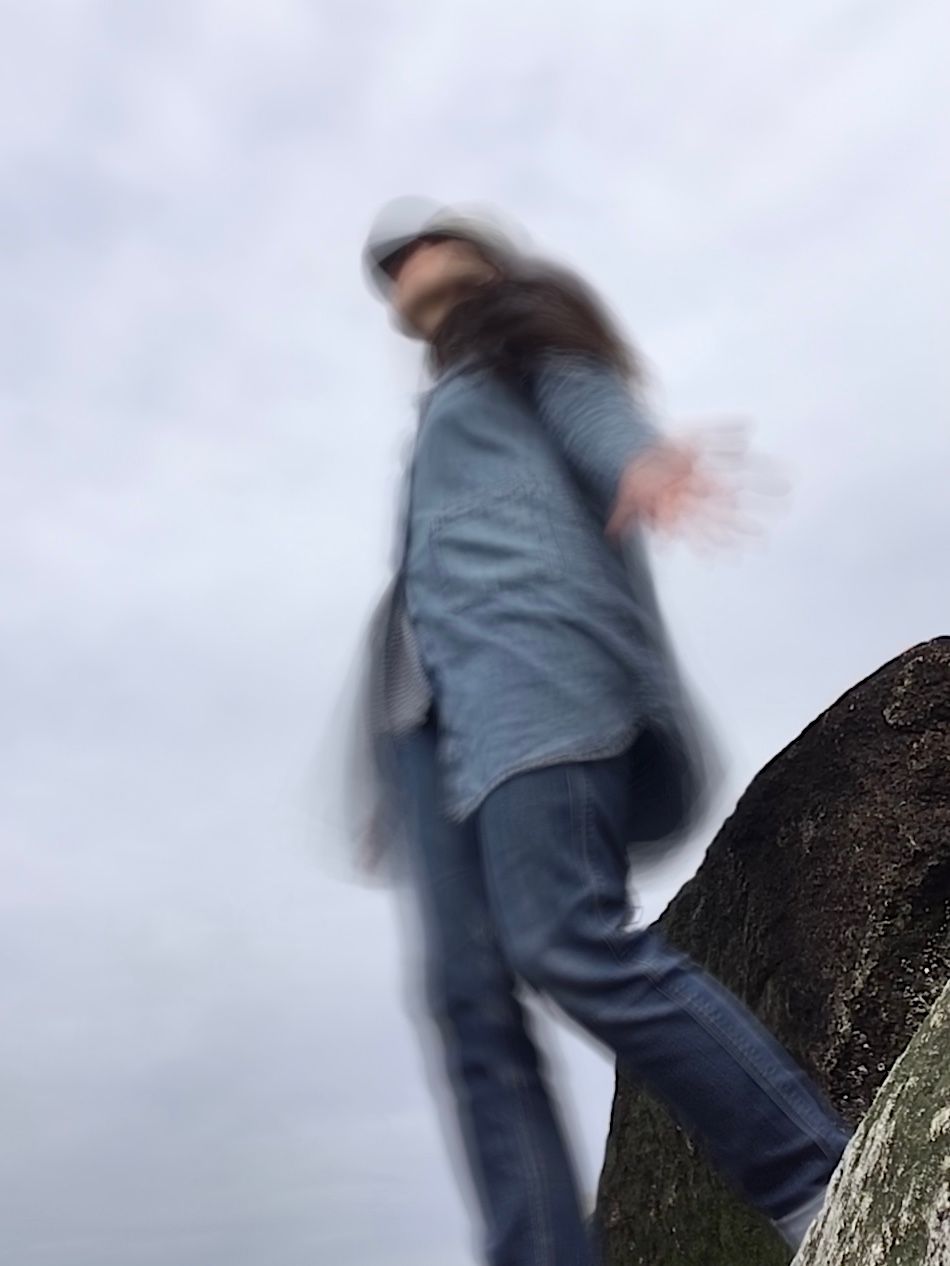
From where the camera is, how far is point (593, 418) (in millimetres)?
2711

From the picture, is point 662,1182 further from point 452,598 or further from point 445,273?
point 445,273

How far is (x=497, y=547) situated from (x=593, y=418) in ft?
0.87

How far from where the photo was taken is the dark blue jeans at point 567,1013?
243 centimetres

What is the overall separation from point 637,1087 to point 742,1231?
0.49 meters

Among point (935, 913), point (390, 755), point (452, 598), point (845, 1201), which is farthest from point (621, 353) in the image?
point (845, 1201)

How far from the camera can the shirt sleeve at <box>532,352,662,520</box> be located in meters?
2.63

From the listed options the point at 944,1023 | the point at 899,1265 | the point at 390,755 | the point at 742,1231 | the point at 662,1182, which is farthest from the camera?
the point at 662,1182

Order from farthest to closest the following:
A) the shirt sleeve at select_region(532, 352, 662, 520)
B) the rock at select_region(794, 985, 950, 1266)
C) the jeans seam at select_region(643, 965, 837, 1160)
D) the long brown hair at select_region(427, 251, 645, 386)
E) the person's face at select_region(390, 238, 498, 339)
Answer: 1. the person's face at select_region(390, 238, 498, 339)
2. the long brown hair at select_region(427, 251, 645, 386)
3. the shirt sleeve at select_region(532, 352, 662, 520)
4. the jeans seam at select_region(643, 965, 837, 1160)
5. the rock at select_region(794, 985, 950, 1266)

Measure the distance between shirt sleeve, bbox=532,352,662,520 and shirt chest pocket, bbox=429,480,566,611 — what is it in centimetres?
10

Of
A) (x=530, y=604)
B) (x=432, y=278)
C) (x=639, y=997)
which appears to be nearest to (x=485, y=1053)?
(x=639, y=997)

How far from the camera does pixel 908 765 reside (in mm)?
3178

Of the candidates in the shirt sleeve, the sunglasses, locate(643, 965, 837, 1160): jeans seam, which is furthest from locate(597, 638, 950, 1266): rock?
the sunglasses

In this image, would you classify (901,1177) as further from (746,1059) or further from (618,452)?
(618,452)

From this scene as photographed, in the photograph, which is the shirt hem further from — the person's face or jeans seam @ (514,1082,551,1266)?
the person's face
